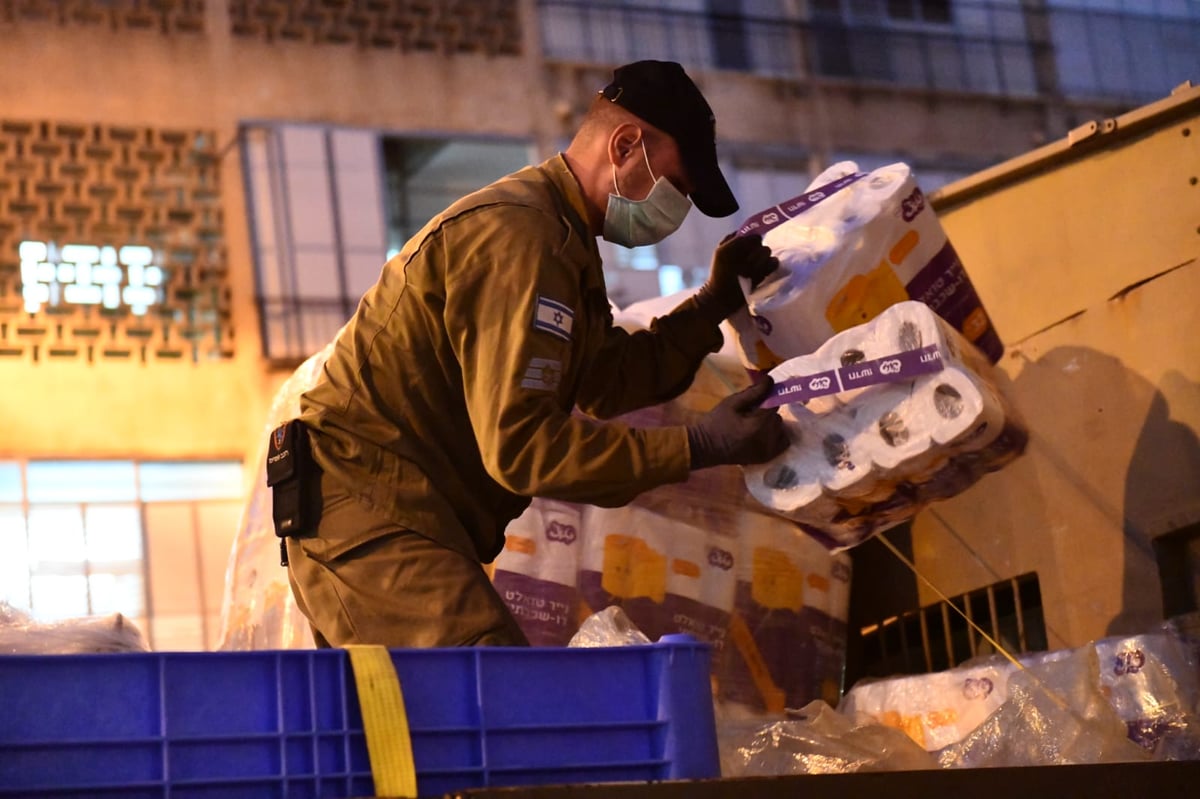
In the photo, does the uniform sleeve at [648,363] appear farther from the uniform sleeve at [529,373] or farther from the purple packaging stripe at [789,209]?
the uniform sleeve at [529,373]

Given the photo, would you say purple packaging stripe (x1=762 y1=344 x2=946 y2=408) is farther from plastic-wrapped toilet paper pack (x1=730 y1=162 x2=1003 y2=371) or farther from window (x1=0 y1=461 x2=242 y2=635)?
window (x1=0 y1=461 x2=242 y2=635)

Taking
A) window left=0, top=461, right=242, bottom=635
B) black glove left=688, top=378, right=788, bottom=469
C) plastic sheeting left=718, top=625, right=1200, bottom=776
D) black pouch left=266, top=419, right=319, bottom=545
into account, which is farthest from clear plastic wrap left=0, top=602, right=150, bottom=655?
window left=0, top=461, right=242, bottom=635

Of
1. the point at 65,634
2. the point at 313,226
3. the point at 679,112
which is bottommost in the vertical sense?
the point at 65,634

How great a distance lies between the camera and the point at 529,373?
96.1 inches

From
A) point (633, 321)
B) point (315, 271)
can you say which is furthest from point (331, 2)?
point (633, 321)

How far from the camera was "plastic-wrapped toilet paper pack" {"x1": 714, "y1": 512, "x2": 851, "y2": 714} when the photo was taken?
380 centimetres

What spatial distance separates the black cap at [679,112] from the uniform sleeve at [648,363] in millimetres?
284

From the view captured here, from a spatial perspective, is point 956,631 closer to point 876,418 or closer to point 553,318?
point 876,418

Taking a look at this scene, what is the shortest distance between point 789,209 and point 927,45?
12.5 meters

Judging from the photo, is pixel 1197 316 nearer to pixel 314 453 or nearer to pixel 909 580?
pixel 909 580

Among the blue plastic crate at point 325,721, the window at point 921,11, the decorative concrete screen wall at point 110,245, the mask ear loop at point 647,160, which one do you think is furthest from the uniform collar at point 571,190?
the window at point 921,11

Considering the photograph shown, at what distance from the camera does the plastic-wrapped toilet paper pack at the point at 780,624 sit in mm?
3801

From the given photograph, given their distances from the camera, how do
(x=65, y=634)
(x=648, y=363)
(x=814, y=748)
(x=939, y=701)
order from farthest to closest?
(x=939, y=701), (x=648, y=363), (x=814, y=748), (x=65, y=634)

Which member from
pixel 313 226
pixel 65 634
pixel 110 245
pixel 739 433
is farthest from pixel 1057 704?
pixel 313 226
